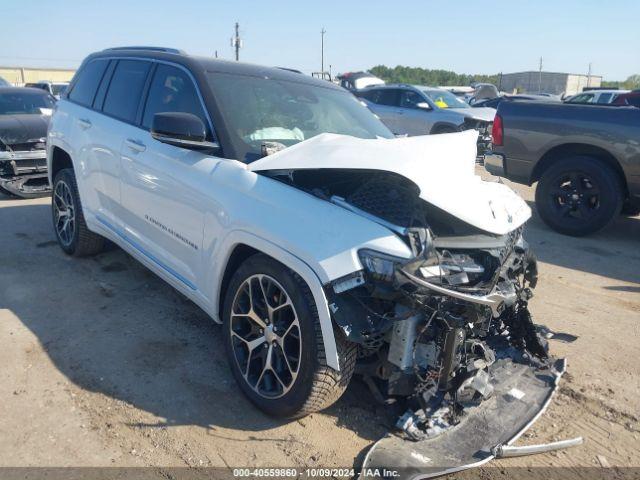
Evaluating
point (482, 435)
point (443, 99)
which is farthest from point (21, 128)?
point (443, 99)

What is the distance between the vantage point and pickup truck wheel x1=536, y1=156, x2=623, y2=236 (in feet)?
21.2

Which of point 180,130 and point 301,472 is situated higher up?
point 180,130

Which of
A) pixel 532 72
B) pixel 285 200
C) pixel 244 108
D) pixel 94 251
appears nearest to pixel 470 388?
pixel 285 200

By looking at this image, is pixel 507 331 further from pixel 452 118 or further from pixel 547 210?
pixel 452 118

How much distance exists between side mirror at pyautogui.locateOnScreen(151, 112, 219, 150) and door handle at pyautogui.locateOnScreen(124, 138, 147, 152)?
65 centimetres

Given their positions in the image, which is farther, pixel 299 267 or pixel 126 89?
pixel 126 89

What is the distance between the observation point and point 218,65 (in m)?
3.85

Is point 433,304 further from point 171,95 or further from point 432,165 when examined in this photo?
point 171,95

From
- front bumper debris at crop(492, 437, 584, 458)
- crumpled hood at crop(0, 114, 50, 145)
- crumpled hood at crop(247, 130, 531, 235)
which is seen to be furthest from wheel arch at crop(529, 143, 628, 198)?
crumpled hood at crop(0, 114, 50, 145)

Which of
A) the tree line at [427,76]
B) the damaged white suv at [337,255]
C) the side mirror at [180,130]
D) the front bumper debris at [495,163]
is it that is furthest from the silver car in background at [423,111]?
the tree line at [427,76]

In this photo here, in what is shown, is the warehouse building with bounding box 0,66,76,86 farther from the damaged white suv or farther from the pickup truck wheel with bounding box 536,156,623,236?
the damaged white suv

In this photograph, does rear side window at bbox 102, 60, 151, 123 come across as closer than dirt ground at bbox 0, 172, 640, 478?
No

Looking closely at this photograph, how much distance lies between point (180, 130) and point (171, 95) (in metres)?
0.88

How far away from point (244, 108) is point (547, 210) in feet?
16.2
